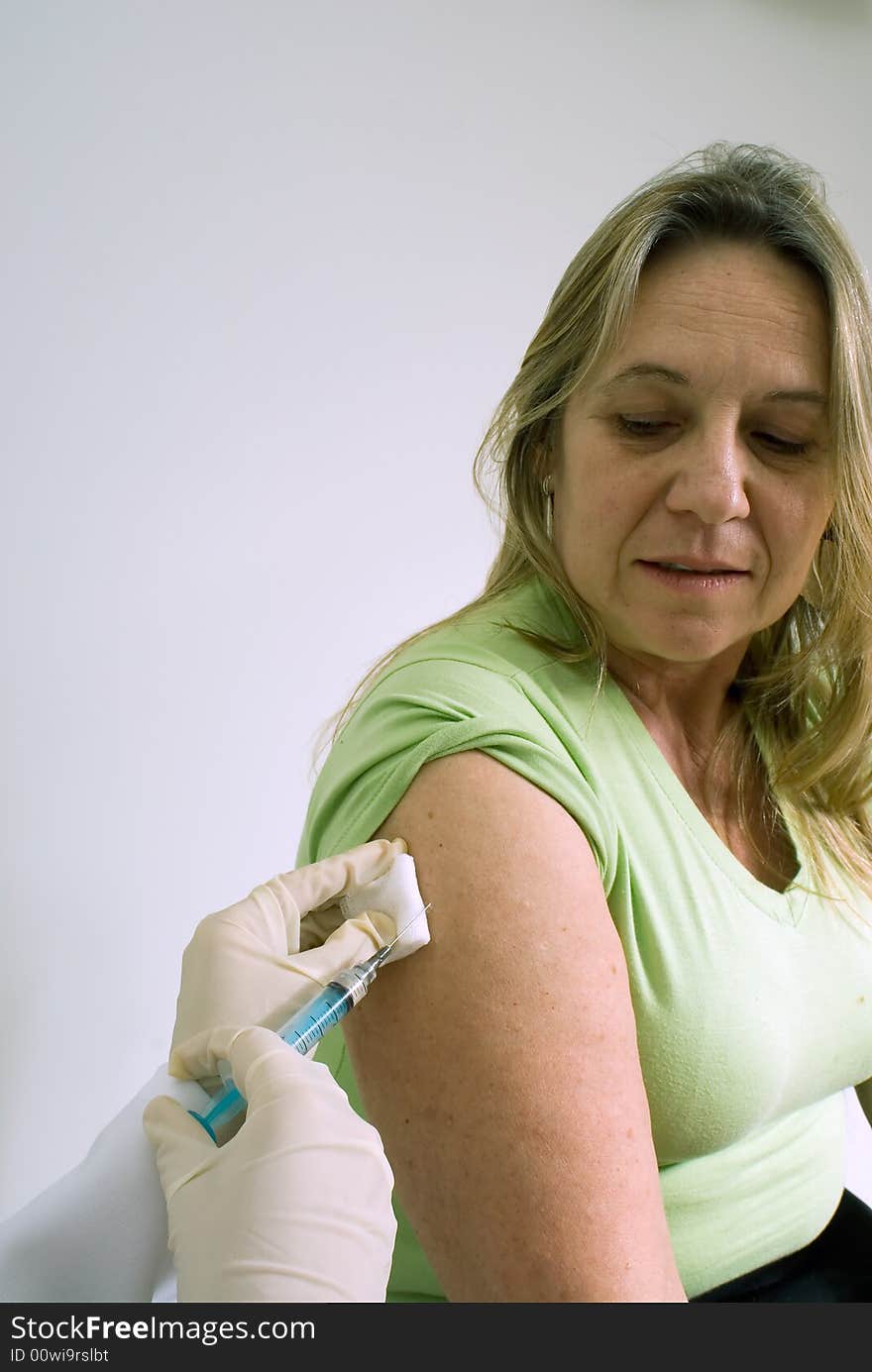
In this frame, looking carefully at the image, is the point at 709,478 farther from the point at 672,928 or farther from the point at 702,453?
the point at 672,928

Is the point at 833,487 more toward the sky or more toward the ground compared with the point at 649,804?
more toward the sky

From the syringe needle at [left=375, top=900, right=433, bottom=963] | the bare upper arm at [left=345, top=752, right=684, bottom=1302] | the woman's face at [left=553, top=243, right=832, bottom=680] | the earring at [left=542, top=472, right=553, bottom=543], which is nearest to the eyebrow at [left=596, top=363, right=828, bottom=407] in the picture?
the woman's face at [left=553, top=243, right=832, bottom=680]

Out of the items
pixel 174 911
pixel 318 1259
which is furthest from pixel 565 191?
pixel 318 1259

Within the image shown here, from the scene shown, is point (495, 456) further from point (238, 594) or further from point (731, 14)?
point (731, 14)

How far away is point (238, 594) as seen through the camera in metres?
1.73

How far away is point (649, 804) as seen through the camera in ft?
3.42

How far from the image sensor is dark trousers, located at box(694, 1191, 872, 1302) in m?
1.12

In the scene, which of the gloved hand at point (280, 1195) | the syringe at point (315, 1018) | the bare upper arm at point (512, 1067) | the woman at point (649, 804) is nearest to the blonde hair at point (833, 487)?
the woman at point (649, 804)

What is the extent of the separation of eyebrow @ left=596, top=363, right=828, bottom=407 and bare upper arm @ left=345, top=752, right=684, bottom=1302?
1.29 ft

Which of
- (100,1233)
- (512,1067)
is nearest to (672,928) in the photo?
(512,1067)

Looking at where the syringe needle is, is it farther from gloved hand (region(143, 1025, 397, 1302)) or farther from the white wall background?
the white wall background

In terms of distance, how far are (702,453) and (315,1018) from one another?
58 centimetres

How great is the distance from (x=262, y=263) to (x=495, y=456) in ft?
2.34

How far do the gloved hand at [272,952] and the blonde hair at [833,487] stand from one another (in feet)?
1.00
